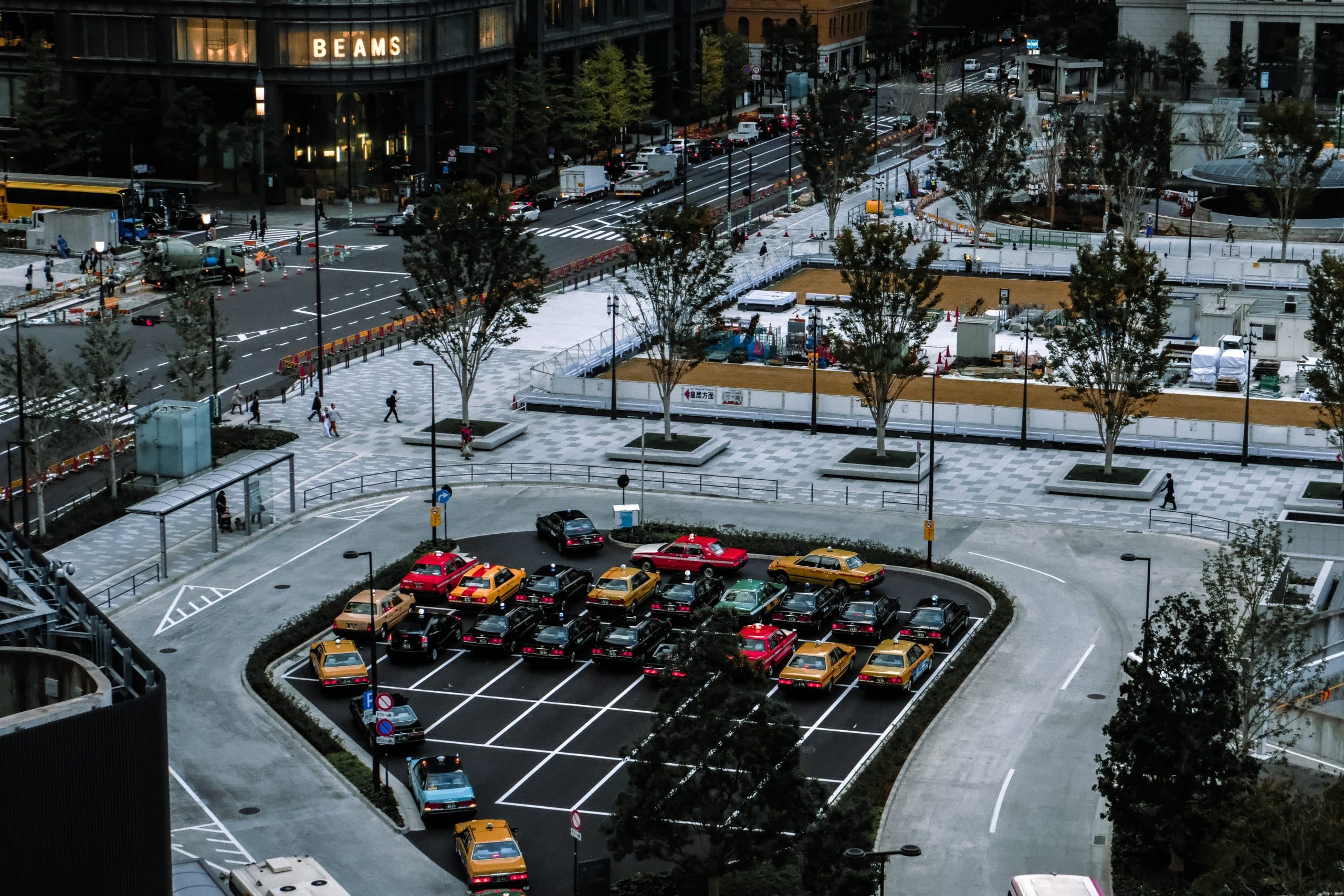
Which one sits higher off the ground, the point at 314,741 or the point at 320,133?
the point at 320,133

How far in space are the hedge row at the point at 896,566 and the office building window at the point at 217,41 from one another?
247ft

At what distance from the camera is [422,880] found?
4650 cm

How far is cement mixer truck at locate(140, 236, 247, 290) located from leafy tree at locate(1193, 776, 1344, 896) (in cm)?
7703

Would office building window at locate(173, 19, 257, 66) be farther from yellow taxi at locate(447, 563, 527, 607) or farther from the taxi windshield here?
the taxi windshield

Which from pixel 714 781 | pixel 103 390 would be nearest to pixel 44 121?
pixel 103 390

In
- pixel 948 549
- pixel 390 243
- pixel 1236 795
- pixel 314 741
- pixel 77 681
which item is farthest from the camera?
pixel 390 243

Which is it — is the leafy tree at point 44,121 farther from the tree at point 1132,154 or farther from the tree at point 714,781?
the tree at point 714,781

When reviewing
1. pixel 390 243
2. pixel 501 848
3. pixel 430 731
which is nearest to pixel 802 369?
pixel 390 243

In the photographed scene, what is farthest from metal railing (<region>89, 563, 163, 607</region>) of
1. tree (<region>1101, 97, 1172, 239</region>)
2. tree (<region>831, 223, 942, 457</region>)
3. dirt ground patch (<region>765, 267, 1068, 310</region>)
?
tree (<region>1101, 97, 1172, 239</region>)

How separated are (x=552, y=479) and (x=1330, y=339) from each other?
96.1 ft

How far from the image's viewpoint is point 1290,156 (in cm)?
12306

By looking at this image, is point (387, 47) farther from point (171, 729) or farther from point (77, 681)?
point (77, 681)

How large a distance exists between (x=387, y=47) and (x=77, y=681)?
107 meters

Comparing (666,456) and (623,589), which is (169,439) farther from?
(623,589)
